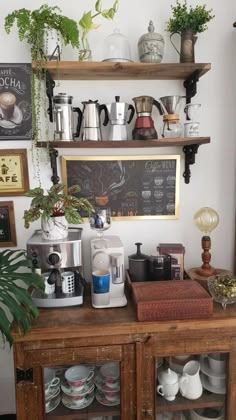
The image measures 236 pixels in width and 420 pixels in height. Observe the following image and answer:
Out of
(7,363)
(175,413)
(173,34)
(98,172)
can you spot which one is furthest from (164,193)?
(7,363)

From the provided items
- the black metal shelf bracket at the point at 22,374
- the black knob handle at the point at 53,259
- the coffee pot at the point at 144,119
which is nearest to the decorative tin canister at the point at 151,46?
the coffee pot at the point at 144,119

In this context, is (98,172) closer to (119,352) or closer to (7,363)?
(119,352)

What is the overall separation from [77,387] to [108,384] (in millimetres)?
131

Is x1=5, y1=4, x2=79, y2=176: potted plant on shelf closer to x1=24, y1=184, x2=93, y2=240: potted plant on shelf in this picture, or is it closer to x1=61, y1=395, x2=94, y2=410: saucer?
x1=24, y1=184, x2=93, y2=240: potted plant on shelf

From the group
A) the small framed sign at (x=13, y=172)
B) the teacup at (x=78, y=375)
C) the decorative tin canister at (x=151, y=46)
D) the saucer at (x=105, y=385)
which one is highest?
the decorative tin canister at (x=151, y=46)

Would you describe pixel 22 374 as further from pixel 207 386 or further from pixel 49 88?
pixel 49 88

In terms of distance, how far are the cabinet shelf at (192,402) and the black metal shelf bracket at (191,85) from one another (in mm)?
1395

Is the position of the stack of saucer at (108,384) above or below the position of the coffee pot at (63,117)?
below

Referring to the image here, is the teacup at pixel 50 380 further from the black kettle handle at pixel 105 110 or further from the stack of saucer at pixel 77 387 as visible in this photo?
the black kettle handle at pixel 105 110

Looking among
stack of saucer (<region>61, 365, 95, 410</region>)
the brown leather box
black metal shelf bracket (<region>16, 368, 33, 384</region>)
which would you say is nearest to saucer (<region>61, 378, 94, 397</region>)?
stack of saucer (<region>61, 365, 95, 410</region>)

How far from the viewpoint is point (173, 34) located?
4.99 ft

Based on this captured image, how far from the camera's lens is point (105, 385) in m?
Answer: 1.26

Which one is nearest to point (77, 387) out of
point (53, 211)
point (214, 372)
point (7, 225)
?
point (214, 372)

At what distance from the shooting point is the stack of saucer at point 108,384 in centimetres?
123
